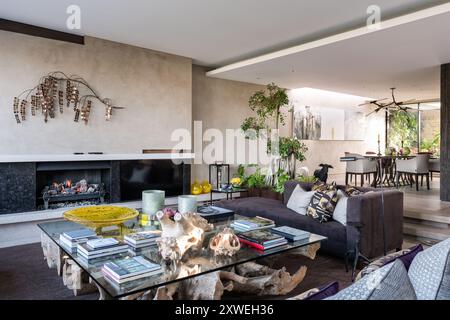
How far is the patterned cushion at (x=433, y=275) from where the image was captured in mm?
1138

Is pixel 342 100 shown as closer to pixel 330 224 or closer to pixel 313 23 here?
pixel 313 23

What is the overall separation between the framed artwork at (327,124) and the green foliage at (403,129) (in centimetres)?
146

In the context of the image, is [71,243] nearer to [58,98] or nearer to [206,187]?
[58,98]

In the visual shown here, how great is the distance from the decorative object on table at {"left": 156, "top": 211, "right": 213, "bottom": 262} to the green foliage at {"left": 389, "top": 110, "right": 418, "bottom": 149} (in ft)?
35.5

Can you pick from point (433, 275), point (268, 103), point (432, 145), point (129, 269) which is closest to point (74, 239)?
point (129, 269)

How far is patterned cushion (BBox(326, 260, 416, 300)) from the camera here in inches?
37.8

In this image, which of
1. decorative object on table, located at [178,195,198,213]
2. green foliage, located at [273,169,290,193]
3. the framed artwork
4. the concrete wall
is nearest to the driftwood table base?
decorative object on table, located at [178,195,198,213]

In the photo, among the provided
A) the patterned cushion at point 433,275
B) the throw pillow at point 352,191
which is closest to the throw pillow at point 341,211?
the throw pillow at point 352,191

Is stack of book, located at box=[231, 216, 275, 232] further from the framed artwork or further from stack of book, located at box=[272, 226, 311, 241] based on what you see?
the framed artwork

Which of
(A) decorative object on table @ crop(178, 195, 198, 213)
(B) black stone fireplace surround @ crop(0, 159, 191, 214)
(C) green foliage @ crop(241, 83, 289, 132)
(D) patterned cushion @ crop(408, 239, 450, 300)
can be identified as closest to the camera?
(D) patterned cushion @ crop(408, 239, 450, 300)

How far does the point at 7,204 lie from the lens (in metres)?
4.26

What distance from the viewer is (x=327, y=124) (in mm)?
9695

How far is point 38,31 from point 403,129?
36.5 feet

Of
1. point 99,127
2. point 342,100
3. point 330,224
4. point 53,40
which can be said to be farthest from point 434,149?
point 53,40
